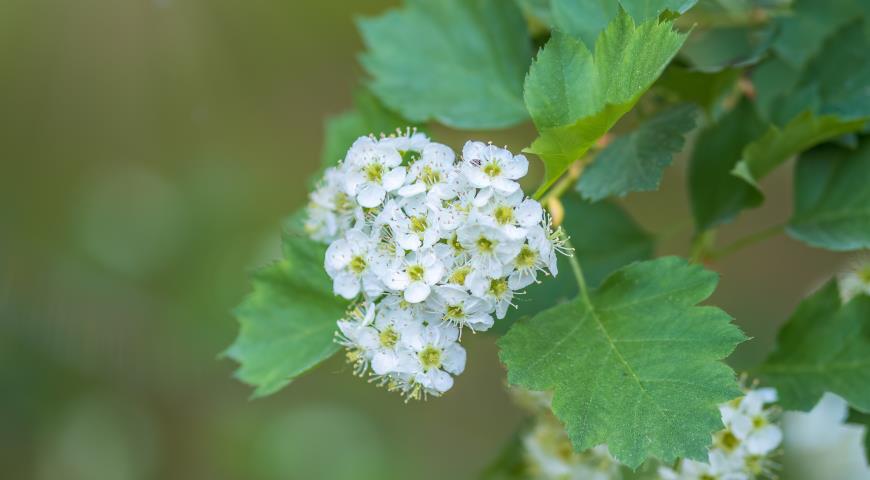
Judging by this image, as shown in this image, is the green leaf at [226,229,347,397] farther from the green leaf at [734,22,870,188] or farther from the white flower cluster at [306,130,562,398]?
the green leaf at [734,22,870,188]

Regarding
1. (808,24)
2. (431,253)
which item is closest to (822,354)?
(808,24)

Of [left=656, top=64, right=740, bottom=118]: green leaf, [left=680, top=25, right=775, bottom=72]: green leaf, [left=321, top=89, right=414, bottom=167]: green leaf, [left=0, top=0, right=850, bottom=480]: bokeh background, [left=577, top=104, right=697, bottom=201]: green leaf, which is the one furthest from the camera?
[left=0, top=0, right=850, bottom=480]: bokeh background

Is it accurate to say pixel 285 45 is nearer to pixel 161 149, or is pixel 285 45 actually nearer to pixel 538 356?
pixel 161 149

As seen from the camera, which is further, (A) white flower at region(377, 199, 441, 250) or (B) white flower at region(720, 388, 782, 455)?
(B) white flower at region(720, 388, 782, 455)

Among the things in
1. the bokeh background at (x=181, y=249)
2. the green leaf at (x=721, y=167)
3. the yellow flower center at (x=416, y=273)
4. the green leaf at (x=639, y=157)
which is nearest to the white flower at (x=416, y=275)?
the yellow flower center at (x=416, y=273)

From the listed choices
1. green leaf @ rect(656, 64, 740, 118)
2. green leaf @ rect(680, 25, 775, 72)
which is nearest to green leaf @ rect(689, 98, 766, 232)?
green leaf @ rect(656, 64, 740, 118)

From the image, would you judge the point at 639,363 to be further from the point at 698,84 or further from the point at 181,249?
the point at 181,249
